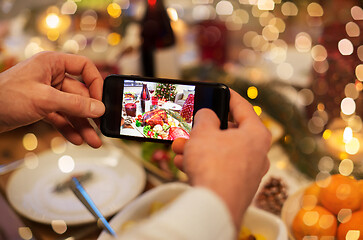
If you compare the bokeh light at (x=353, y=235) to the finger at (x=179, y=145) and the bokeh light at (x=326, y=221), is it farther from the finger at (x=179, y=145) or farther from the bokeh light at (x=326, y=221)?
the finger at (x=179, y=145)

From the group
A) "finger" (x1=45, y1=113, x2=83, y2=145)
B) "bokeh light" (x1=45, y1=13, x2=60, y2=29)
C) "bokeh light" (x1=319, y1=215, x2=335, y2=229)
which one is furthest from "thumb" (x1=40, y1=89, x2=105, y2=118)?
"bokeh light" (x1=45, y1=13, x2=60, y2=29)

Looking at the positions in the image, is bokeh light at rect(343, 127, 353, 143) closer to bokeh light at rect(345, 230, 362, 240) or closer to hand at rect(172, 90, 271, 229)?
bokeh light at rect(345, 230, 362, 240)

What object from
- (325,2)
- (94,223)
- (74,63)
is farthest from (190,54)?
(94,223)

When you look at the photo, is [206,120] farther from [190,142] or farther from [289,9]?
[289,9]

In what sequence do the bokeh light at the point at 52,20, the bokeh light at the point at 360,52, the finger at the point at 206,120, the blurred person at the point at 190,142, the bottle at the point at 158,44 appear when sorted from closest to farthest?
the blurred person at the point at 190,142 < the finger at the point at 206,120 < the bokeh light at the point at 360,52 < the bottle at the point at 158,44 < the bokeh light at the point at 52,20

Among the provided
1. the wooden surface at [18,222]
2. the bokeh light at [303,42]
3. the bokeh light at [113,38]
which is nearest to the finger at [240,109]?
the wooden surface at [18,222]

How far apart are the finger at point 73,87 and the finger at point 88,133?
0.18ft

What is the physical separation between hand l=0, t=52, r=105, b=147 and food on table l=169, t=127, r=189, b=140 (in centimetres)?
13

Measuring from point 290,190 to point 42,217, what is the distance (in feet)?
1.73

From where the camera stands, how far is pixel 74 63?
64 cm

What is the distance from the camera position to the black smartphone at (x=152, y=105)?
54 cm

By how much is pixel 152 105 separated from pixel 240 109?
6.5 inches

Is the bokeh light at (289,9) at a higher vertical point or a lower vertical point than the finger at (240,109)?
higher

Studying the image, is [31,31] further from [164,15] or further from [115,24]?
[164,15]
